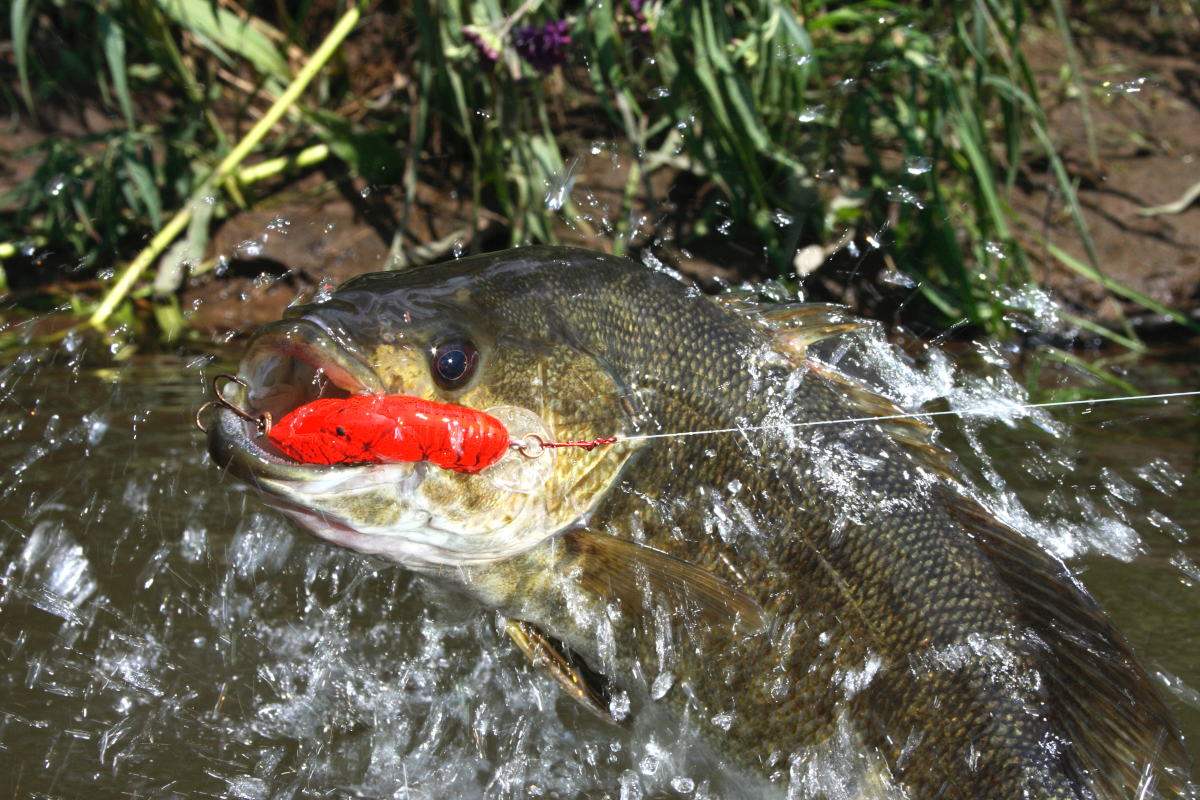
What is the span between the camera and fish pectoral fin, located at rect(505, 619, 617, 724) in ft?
6.23

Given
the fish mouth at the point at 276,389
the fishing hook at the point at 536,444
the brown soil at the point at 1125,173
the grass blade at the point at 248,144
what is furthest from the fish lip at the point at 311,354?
the brown soil at the point at 1125,173

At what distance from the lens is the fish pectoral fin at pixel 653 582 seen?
1738 mm

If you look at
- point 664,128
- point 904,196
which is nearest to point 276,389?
point 904,196

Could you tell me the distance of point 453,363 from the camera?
1648 mm

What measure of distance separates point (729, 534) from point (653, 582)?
0.16 meters

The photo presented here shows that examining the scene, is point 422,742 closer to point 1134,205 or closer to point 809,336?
point 809,336

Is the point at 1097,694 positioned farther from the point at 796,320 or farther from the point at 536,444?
the point at 536,444

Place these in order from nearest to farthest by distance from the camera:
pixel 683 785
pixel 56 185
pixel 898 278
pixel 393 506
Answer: pixel 393 506, pixel 683 785, pixel 898 278, pixel 56 185

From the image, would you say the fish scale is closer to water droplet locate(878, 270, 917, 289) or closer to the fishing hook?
the fishing hook

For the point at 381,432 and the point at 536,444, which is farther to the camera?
the point at 536,444

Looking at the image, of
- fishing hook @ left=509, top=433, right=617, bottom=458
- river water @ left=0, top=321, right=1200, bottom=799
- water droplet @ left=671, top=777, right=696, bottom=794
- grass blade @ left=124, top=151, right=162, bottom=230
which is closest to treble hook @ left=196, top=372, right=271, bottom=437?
fishing hook @ left=509, top=433, right=617, bottom=458

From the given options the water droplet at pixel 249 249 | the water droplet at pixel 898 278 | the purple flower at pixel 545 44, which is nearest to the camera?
the water droplet at pixel 898 278

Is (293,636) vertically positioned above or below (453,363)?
below

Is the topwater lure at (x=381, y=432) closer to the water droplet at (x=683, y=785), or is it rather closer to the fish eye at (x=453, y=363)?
the fish eye at (x=453, y=363)
